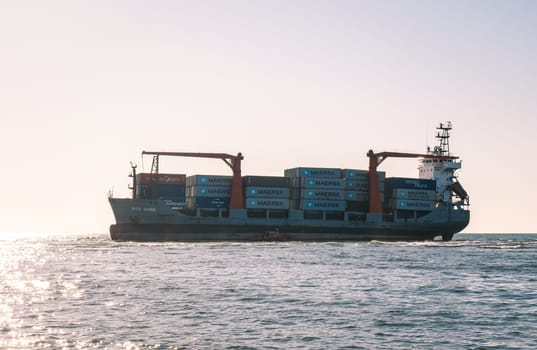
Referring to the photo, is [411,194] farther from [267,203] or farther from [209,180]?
[209,180]

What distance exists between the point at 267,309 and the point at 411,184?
312ft

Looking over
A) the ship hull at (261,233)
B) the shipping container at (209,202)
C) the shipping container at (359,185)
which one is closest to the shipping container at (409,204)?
the ship hull at (261,233)

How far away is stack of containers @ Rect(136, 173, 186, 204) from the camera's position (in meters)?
112

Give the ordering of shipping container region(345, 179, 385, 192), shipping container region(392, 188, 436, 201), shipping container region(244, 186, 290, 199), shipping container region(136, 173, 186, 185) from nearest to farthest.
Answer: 1. shipping container region(136, 173, 186, 185)
2. shipping container region(244, 186, 290, 199)
3. shipping container region(345, 179, 385, 192)
4. shipping container region(392, 188, 436, 201)

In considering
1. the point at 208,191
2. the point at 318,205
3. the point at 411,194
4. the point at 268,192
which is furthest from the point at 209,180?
the point at 411,194

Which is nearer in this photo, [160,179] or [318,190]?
[160,179]

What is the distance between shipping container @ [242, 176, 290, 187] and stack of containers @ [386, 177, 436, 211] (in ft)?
66.2

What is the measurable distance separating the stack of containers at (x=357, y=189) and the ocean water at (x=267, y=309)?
68.4 metres

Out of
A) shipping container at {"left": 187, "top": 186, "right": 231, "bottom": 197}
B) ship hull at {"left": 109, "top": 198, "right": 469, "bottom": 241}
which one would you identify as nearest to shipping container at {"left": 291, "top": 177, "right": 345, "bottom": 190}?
ship hull at {"left": 109, "top": 198, "right": 469, "bottom": 241}

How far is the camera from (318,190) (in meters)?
116

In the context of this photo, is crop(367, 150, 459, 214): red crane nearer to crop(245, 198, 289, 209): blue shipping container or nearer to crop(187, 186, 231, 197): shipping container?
crop(245, 198, 289, 209): blue shipping container

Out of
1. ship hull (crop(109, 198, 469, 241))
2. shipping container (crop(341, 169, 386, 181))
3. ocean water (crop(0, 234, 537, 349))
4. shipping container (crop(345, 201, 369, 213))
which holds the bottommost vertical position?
ocean water (crop(0, 234, 537, 349))

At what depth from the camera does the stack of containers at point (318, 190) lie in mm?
114875

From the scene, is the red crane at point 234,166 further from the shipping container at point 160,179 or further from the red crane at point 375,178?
the red crane at point 375,178
